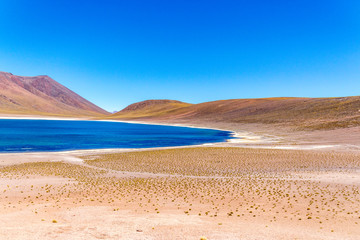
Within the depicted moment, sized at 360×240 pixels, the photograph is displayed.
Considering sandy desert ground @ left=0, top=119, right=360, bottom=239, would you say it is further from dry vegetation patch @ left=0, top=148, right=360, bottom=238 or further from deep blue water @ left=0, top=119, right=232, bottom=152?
deep blue water @ left=0, top=119, right=232, bottom=152

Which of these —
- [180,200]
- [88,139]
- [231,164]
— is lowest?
[180,200]

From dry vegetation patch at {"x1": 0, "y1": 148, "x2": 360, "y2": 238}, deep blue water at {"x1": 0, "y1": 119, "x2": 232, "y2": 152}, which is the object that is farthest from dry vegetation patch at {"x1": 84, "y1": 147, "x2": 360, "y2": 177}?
deep blue water at {"x1": 0, "y1": 119, "x2": 232, "y2": 152}

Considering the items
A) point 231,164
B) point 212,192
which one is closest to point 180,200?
point 212,192

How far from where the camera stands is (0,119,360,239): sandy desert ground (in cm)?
1027

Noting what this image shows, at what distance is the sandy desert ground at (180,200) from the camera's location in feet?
33.7

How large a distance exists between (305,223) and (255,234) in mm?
3001

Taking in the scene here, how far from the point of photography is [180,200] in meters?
15.6

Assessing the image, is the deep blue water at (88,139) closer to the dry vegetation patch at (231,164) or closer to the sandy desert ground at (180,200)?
the dry vegetation patch at (231,164)

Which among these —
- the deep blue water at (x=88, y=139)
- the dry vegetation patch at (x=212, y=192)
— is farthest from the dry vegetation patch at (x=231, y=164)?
the deep blue water at (x=88, y=139)

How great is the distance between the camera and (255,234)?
1003 cm

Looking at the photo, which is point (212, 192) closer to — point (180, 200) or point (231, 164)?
point (180, 200)

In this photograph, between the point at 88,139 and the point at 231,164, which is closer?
the point at 231,164

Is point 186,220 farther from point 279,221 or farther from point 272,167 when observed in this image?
point 272,167

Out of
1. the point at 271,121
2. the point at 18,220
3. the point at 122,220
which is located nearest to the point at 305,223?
the point at 122,220
